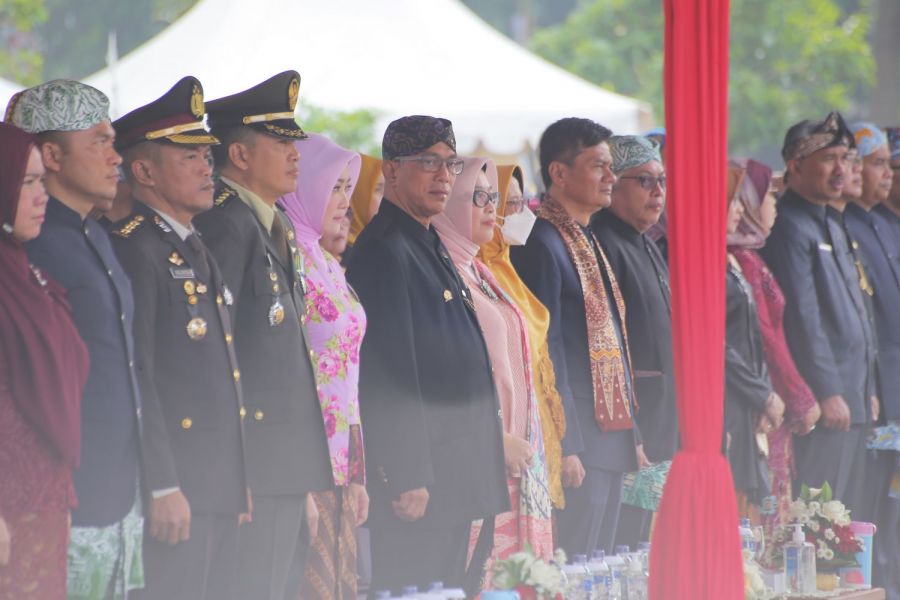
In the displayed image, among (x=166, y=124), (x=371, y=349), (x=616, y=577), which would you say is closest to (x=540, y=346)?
(x=371, y=349)

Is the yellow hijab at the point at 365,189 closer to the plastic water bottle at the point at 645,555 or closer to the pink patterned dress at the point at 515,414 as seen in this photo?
the pink patterned dress at the point at 515,414

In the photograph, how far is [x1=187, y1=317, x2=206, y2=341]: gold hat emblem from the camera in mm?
4074

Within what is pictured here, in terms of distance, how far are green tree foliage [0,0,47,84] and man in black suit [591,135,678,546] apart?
9.71 metres

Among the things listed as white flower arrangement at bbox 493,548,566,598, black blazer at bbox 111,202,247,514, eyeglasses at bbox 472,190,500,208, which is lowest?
white flower arrangement at bbox 493,548,566,598

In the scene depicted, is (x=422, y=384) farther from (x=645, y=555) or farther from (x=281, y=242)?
(x=645, y=555)

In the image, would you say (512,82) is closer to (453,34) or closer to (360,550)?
(453,34)

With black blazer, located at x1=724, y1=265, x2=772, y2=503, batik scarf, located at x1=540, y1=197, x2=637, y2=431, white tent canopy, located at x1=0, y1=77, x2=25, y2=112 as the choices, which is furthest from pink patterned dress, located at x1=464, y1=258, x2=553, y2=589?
white tent canopy, located at x1=0, y1=77, x2=25, y2=112

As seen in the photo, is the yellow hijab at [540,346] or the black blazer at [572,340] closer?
the yellow hijab at [540,346]

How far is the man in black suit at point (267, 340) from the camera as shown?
4355 millimetres

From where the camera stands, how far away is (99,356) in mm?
3867

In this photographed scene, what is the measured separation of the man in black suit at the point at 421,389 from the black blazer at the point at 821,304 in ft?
7.02

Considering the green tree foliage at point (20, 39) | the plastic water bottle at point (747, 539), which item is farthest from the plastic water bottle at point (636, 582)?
the green tree foliage at point (20, 39)

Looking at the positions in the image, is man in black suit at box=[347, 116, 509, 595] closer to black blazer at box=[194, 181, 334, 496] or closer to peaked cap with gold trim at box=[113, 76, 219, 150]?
black blazer at box=[194, 181, 334, 496]

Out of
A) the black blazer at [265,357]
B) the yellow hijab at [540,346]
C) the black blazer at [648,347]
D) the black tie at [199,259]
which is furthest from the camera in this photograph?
the black blazer at [648,347]
